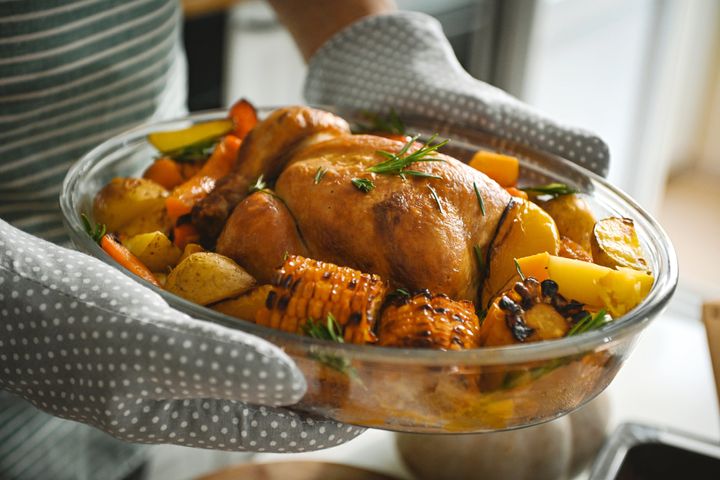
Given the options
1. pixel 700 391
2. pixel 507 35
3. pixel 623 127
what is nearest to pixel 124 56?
pixel 700 391

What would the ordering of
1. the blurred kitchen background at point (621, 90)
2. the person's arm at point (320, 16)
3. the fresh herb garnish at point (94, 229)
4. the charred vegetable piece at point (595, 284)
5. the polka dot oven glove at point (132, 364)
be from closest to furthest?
the polka dot oven glove at point (132, 364), the charred vegetable piece at point (595, 284), the fresh herb garnish at point (94, 229), the person's arm at point (320, 16), the blurred kitchen background at point (621, 90)

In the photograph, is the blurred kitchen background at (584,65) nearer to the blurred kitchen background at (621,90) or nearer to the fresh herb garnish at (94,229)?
the blurred kitchen background at (621,90)

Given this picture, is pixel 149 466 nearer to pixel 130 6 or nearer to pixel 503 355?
pixel 130 6

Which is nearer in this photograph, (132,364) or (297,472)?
(132,364)

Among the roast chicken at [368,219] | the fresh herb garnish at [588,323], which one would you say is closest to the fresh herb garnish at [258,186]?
the roast chicken at [368,219]

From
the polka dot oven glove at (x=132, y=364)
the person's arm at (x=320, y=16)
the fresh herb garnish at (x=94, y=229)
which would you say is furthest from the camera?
the person's arm at (x=320, y=16)

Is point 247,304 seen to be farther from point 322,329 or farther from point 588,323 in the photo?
point 588,323

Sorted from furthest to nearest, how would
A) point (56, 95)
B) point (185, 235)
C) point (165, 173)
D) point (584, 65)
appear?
point (584, 65) → point (56, 95) → point (165, 173) → point (185, 235)

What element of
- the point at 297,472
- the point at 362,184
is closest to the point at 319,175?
the point at 362,184
